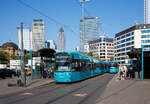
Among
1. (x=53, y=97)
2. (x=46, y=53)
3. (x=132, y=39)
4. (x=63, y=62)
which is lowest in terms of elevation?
(x=53, y=97)

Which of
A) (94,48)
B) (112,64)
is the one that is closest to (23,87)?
(112,64)

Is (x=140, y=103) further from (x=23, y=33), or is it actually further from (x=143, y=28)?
(x=143, y=28)

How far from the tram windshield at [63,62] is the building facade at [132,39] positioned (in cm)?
8452

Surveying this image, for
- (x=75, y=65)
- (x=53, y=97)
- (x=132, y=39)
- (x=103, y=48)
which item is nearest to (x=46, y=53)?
(x=75, y=65)

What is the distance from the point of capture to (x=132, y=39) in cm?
10838

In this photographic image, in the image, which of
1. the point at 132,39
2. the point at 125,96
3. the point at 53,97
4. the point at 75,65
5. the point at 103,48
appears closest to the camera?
the point at 125,96

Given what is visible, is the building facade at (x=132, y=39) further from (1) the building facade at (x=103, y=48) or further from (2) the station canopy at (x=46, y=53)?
(2) the station canopy at (x=46, y=53)

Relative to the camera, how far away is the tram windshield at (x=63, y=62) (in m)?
19.6

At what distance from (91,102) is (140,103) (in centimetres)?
233

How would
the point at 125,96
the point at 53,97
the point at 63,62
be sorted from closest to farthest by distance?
the point at 125,96
the point at 53,97
the point at 63,62

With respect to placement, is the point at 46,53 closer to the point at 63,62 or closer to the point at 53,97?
the point at 63,62

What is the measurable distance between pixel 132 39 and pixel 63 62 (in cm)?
9443

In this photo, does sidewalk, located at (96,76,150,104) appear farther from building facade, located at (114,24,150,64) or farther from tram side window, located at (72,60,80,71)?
building facade, located at (114,24,150,64)

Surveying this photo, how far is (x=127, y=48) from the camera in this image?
382 feet
